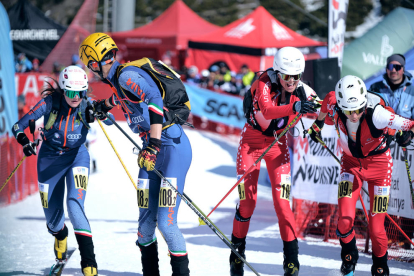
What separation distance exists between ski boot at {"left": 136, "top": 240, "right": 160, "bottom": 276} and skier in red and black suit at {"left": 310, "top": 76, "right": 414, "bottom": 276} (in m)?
1.83

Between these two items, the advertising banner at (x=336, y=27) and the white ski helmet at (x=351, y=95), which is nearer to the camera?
the white ski helmet at (x=351, y=95)

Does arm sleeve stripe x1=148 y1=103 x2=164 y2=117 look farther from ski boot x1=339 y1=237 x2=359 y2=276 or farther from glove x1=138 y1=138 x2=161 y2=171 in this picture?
ski boot x1=339 y1=237 x2=359 y2=276

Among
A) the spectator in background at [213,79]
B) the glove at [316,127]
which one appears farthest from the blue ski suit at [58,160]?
the spectator in background at [213,79]

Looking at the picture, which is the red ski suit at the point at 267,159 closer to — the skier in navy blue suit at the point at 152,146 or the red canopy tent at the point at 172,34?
the skier in navy blue suit at the point at 152,146

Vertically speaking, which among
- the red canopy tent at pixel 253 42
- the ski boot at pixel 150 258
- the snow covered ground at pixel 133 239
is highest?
the red canopy tent at pixel 253 42

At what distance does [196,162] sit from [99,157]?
235 centimetres

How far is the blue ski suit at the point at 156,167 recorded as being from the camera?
4.37 meters

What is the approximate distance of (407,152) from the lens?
21.0 ft

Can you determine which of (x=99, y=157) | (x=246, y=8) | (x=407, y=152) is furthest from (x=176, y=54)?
(x=246, y=8)

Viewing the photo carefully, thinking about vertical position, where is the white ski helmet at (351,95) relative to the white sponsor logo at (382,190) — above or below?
above

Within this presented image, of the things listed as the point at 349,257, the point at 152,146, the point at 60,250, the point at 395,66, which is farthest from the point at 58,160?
the point at 395,66

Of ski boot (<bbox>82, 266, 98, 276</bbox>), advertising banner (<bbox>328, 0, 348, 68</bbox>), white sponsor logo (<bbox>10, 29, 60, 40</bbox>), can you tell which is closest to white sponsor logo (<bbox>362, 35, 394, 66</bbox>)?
advertising banner (<bbox>328, 0, 348, 68</bbox>)

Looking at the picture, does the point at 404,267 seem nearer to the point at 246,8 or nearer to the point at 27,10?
the point at 27,10

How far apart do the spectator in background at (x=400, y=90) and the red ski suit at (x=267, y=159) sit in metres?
1.89
